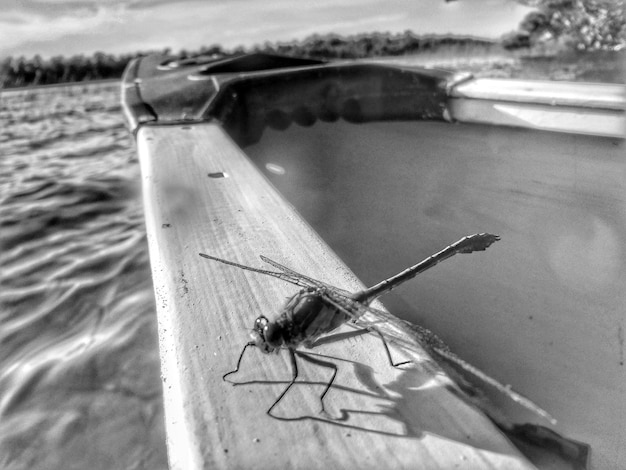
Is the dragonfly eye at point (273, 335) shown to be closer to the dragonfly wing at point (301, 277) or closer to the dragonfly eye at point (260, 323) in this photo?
the dragonfly eye at point (260, 323)

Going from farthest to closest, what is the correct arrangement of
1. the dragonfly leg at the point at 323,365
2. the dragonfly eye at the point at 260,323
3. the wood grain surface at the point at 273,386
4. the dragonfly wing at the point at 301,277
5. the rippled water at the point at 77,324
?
the rippled water at the point at 77,324, the dragonfly wing at the point at 301,277, the dragonfly eye at the point at 260,323, the dragonfly leg at the point at 323,365, the wood grain surface at the point at 273,386

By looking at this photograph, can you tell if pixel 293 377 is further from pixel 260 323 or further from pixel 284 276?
pixel 284 276

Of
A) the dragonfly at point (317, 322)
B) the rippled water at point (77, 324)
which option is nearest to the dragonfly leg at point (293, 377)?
the dragonfly at point (317, 322)

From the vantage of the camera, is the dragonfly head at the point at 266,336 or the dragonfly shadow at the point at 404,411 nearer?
the dragonfly shadow at the point at 404,411

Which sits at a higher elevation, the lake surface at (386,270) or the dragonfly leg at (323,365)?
the dragonfly leg at (323,365)

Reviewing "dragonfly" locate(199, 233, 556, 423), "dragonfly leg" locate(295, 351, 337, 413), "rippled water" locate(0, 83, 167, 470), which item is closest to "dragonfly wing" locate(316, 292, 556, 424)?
"dragonfly" locate(199, 233, 556, 423)

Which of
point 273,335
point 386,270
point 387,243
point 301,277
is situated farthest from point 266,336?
Answer: point 387,243

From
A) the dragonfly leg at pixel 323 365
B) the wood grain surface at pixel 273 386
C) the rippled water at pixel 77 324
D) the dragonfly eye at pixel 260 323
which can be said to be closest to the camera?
the wood grain surface at pixel 273 386

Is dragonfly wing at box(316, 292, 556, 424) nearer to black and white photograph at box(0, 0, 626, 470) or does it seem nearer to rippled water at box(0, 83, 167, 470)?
black and white photograph at box(0, 0, 626, 470)
